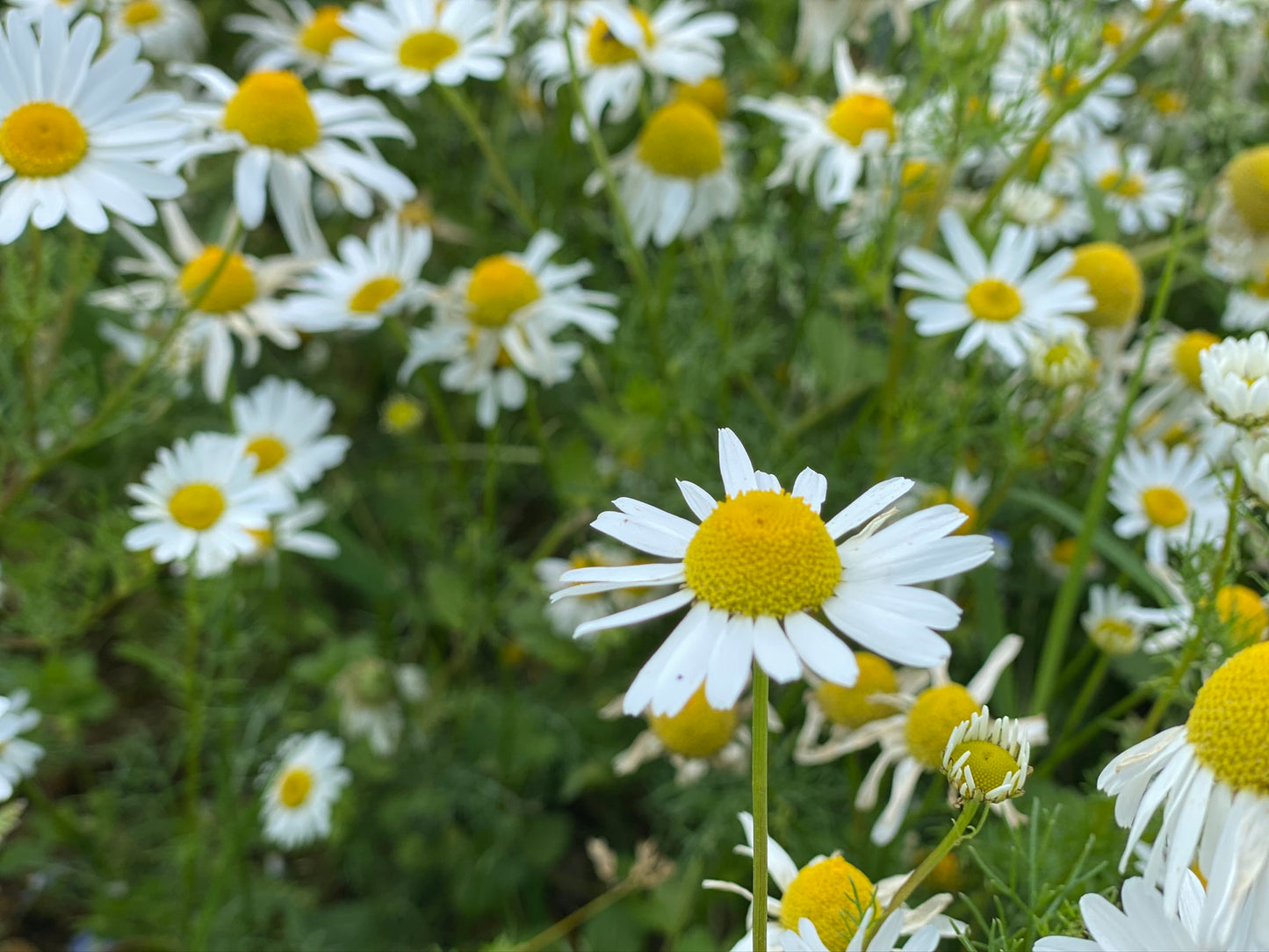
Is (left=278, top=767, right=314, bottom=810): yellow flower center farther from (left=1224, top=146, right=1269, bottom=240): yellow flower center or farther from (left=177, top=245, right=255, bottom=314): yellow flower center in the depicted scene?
(left=1224, top=146, right=1269, bottom=240): yellow flower center

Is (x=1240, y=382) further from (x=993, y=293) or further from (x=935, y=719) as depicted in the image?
(x=993, y=293)

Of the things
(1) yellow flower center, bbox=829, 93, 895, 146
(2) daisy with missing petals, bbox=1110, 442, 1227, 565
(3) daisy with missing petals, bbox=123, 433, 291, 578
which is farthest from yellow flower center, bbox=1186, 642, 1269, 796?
(1) yellow flower center, bbox=829, 93, 895, 146

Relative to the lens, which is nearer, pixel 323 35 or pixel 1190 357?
pixel 1190 357

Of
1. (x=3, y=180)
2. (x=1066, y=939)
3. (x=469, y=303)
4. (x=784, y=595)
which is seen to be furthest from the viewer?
(x=469, y=303)

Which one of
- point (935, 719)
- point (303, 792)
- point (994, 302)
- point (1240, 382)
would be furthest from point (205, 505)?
point (1240, 382)

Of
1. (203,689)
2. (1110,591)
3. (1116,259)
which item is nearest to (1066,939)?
(1110,591)

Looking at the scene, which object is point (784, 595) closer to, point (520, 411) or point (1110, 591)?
point (1110, 591)

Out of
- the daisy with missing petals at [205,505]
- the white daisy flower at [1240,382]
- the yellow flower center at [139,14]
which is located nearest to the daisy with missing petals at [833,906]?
the white daisy flower at [1240,382]
